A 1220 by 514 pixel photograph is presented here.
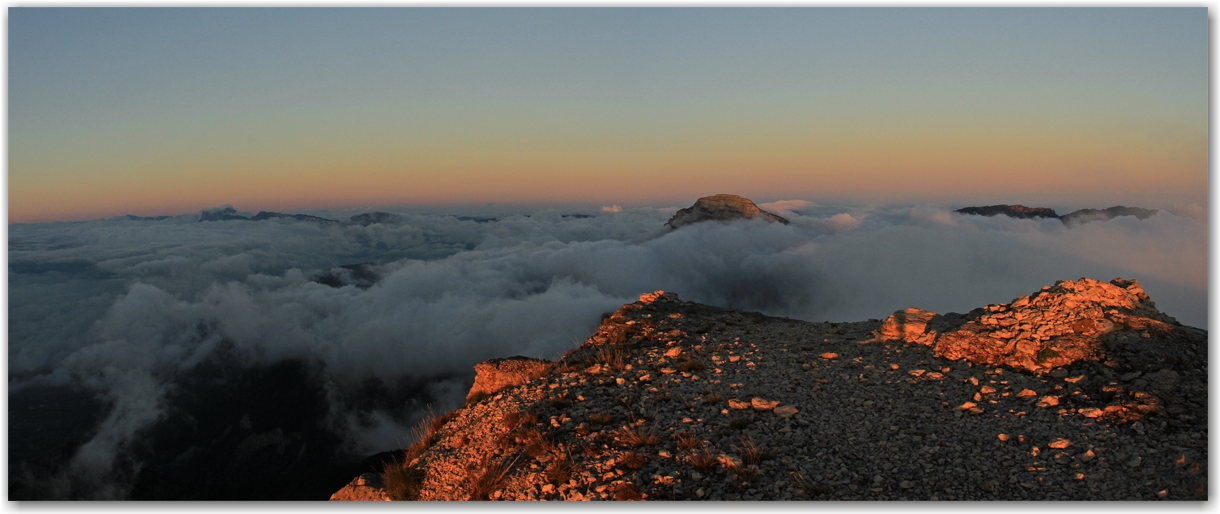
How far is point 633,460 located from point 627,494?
2.50 ft

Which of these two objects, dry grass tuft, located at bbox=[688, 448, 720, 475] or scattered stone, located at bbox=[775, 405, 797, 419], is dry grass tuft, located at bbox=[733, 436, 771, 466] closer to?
dry grass tuft, located at bbox=[688, 448, 720, 475]

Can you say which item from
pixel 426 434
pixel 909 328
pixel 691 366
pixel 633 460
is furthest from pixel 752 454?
pixel 426 434

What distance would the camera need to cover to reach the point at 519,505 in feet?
28.4

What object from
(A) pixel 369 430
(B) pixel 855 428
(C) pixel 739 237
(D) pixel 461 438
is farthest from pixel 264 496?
(C) pixel 739 237

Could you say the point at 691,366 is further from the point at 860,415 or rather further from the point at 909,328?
the point at 909,328

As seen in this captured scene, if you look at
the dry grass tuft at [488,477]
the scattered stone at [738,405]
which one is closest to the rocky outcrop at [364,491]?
the dry grass tuft at [488,477]

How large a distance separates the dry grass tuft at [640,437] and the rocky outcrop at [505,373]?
4355 mm

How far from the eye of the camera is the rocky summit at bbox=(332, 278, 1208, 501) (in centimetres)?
829

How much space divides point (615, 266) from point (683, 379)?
124259mm

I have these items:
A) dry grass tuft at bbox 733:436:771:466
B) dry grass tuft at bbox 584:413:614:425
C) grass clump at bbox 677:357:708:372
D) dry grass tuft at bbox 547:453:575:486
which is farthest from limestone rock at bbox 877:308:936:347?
dry grass tuft at bbox 547:453:575:486

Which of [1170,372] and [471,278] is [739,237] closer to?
[471,278]

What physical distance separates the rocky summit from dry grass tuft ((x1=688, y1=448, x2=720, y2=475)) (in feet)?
0.10

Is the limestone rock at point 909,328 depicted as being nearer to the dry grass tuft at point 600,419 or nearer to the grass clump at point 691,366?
the grass clump at point 691,366

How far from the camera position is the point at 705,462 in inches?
348
